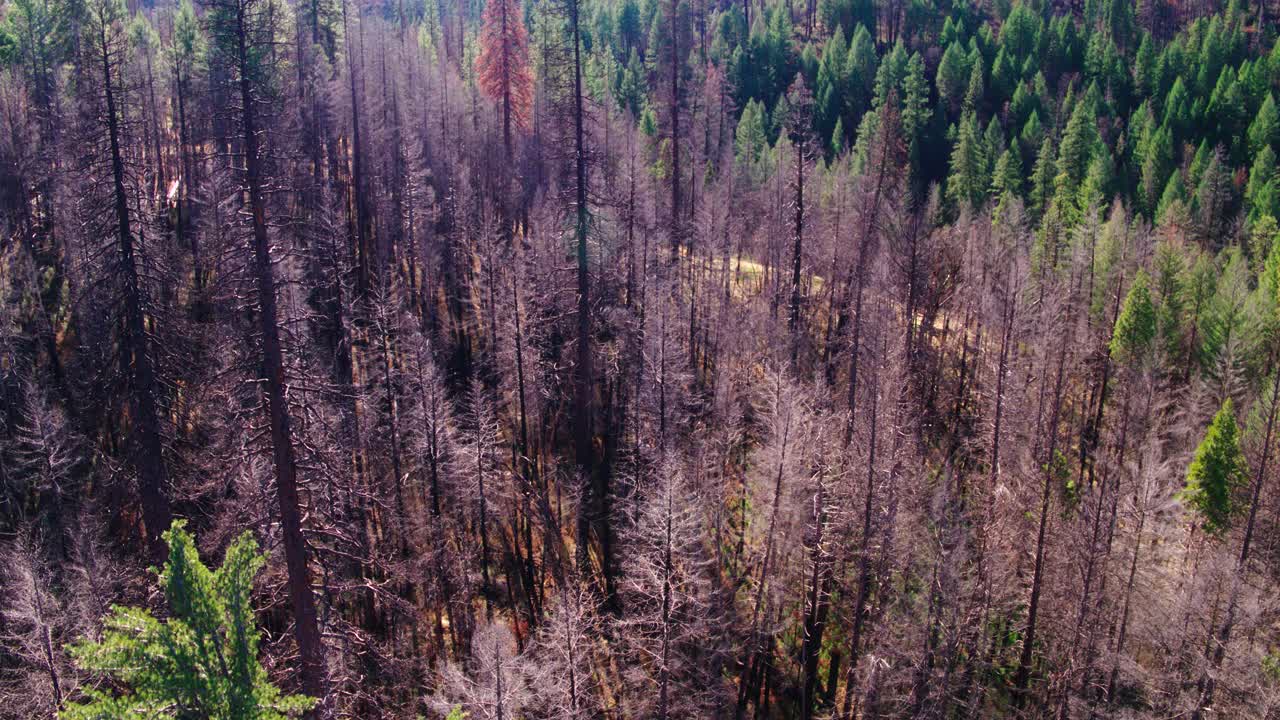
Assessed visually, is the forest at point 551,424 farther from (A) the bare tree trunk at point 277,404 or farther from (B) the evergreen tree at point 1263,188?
(B) the evergreen tree at point 1263,188

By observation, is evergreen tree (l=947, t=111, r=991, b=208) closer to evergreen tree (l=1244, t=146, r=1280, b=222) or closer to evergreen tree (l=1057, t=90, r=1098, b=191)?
evergreen tree (l=1057, t=90, r=1098, b=191)

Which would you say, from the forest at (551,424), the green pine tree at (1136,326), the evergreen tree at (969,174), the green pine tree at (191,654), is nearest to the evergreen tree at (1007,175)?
the evergreen tree at (969,174)

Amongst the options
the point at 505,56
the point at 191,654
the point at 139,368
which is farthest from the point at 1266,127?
the point at 191,654

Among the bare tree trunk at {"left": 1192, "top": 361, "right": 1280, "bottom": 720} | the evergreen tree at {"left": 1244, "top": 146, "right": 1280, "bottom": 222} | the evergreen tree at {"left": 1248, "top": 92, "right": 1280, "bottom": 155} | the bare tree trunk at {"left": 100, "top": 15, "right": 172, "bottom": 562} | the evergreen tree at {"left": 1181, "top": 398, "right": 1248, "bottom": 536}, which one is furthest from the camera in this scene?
the evergreen tree at {"left": 1248, "top": 92, "right": 1280, "bottom": 155}

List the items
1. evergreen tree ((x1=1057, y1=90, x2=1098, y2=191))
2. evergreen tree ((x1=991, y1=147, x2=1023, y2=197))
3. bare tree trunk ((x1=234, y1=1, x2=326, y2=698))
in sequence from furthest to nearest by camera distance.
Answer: evergreen tree ((x1=1057, y1=90, x2=1098, y2=191)) < evergreen tree ((x1=991, y1=147, x2=1023, y2=197)) < bare tree trunk ((x1=234, y1=1, x2=326, y2=698))

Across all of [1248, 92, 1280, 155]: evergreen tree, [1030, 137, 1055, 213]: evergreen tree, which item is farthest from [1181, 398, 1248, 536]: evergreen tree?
[1248, 92, 1280, 155]: evergreen tree

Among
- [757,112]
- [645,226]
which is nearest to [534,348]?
[645,226]

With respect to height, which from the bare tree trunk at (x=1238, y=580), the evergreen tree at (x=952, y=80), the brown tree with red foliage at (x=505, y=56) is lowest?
the bare tree trunk at (x=1238, y=580)
